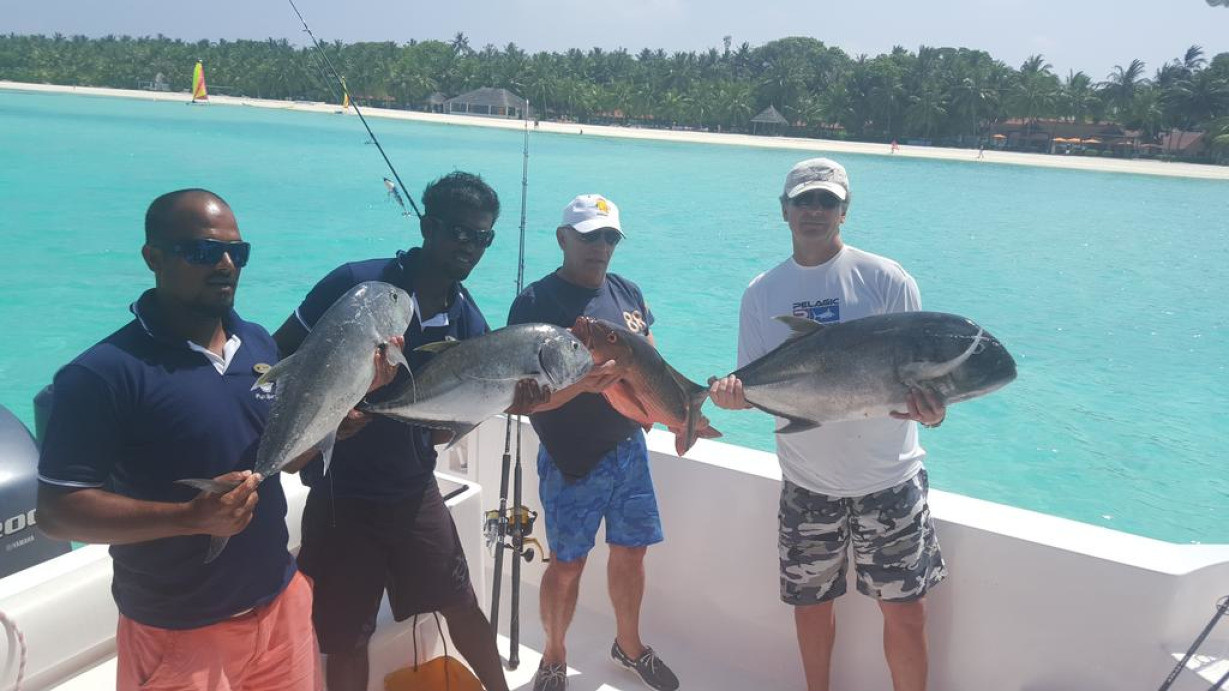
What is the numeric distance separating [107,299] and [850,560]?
1512 centimetres

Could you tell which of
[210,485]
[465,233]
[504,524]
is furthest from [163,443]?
[504,524]

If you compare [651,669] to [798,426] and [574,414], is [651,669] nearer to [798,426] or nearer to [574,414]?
[574,414]

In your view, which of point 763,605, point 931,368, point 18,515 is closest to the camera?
point 931,368

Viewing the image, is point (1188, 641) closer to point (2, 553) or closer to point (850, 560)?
point (850, 560)

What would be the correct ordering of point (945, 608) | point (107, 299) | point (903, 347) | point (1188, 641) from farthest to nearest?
point (107, 299), point (945, 608), point (1188, 641), point (903, 347)

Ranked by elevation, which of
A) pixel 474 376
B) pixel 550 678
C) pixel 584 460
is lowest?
pixel 550 678

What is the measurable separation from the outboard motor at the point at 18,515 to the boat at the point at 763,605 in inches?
1.5

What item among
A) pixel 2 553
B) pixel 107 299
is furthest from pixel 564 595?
pixel 107 299

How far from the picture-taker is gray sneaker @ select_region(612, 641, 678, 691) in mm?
3258

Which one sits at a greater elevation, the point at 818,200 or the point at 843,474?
the point at 818,200

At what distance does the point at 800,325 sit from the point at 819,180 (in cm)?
56

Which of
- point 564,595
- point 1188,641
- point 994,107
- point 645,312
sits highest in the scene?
point 994,107

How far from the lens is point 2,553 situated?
9.21ft

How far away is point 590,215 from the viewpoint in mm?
3043
